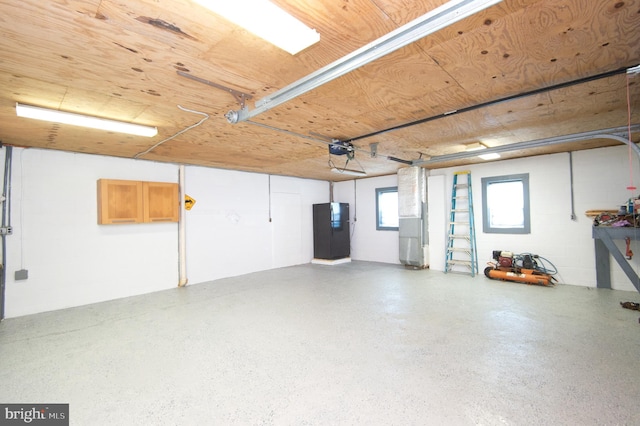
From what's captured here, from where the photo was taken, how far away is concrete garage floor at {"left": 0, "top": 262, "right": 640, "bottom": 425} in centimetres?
187

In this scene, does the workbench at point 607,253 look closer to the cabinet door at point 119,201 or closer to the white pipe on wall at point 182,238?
the white pipe on wall at point 182,238

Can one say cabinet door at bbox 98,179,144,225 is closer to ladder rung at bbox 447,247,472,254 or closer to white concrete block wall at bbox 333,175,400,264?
white concrete block wall at bbox 333,175,400,264

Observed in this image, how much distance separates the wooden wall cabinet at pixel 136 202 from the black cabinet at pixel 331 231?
3.59m

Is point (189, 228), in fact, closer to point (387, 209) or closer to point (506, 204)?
point (387, 209)

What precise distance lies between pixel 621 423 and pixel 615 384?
51 cm

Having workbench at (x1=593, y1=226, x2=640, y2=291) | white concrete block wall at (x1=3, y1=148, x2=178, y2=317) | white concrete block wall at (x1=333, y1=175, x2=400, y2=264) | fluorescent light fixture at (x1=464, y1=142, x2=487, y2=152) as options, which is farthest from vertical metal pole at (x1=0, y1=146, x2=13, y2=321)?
workbench at (x1=593, y1=226, x2=640, y2=291)

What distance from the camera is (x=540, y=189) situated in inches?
206

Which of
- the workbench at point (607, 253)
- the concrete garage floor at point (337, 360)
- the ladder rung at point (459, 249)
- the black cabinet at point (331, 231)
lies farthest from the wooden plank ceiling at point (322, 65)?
the black cabinet at point (331, 231)

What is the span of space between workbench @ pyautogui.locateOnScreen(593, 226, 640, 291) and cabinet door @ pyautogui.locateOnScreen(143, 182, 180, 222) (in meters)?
6.35

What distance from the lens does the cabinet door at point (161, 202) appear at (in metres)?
4.71

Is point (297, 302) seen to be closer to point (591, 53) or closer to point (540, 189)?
point (591, 53)

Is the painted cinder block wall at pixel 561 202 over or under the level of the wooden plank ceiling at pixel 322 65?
under

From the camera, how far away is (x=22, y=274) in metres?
3.91

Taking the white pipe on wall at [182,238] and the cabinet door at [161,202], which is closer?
the cabinet door at [161,202]
